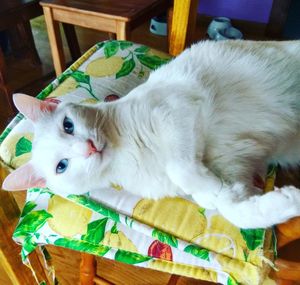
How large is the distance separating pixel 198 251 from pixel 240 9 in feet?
7.86

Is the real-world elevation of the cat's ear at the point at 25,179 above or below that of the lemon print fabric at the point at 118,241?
above

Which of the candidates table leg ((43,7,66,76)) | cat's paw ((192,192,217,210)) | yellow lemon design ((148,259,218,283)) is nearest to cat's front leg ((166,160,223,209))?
cat's paw ((192,192,217,210))

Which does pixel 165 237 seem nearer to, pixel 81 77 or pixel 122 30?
pixel 81 77

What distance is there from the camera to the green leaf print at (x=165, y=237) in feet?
2.23

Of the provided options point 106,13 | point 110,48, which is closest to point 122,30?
point 106,13

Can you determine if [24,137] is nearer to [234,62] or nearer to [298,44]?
[234,62]

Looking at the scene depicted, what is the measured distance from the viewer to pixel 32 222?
2.56ft

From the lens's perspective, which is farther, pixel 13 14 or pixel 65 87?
pixel 13 14

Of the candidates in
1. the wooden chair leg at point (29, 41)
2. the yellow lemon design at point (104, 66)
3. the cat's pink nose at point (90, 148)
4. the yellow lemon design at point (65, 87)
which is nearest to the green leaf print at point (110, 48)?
the yellow lemon design at point (104, 66)

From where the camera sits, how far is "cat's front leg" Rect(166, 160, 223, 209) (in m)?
0.68

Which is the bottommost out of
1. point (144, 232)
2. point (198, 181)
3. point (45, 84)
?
point (45, 84)

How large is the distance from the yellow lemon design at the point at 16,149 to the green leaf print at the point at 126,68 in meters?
0.31

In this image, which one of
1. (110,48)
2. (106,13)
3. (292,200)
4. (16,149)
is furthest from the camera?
(106,13)

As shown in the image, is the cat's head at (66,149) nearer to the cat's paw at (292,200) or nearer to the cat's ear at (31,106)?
the cat's ear at (31,106)
